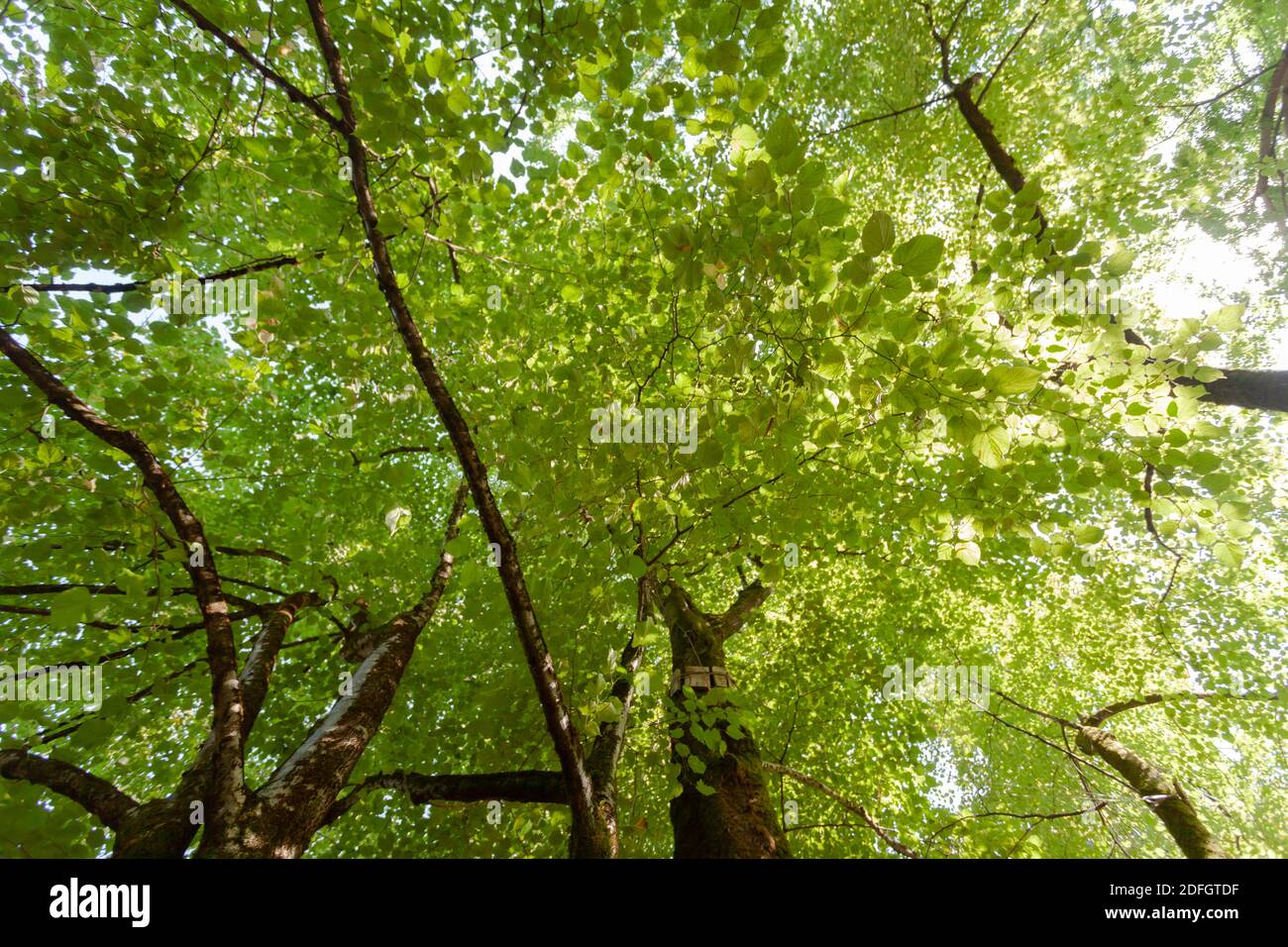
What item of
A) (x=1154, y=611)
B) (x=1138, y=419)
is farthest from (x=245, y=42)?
(x=1154, y=611)

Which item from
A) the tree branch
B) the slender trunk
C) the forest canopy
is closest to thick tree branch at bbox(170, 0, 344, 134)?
the forest canopy

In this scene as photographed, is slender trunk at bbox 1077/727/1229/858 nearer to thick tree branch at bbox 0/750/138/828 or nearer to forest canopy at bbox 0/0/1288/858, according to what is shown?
forest canopy at bbox 0/0/1288/858

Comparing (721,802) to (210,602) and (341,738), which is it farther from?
(210,602)

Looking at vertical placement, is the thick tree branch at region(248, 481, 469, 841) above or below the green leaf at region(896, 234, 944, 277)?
below

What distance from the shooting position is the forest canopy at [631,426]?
2723mm

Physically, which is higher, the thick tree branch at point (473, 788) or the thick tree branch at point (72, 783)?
the thick tree branch at point (72, 783)

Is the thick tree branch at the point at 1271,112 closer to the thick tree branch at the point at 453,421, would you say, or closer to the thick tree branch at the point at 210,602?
the thick tree branch at the point at 453,421

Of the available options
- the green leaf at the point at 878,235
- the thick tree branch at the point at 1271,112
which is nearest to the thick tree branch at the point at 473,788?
the green leaf at the point at 878,235

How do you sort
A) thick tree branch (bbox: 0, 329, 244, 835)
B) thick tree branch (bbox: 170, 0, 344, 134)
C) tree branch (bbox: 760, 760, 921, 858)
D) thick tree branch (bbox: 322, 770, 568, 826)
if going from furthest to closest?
tree branch (bbox: 760, 760, 921, 858), thick tree branch (bbox: 322, 770, 568, 826), thick tree branch (bbox: 0, 329, 244, 835), thick tree branch (bbox: 170, 0, 344, 134)

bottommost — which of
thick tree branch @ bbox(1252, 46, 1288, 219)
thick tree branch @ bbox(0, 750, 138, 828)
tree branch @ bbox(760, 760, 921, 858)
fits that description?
tree branch @ bbox(760, 760, 921, 858)

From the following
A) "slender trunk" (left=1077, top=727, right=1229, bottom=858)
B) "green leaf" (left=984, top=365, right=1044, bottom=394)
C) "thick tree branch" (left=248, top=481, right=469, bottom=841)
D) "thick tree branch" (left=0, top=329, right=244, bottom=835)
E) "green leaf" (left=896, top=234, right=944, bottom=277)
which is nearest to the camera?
"green leaf" (left=896, top=234, right=944, bottom=277)

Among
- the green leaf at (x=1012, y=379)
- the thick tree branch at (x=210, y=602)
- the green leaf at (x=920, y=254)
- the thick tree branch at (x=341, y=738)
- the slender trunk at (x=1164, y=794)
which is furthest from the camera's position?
the slender trunk at (x=1164, y=794)

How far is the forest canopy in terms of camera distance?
2.72m
